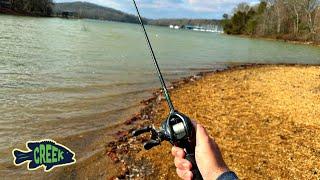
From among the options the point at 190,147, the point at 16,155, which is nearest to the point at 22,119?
the point at 16,155

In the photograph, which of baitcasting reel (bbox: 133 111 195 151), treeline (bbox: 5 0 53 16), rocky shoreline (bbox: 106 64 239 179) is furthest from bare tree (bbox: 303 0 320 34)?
baitcasting reel (bbox: 133 111 195 151)

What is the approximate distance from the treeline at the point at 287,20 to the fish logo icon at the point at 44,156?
85.8 m

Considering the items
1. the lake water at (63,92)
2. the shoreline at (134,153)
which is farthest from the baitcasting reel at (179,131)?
the lake water at (63,92)

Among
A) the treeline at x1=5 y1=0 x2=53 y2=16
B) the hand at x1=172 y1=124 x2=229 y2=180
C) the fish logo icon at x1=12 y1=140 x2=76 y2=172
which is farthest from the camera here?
the treeline at x1=5 y1=0 x2=53 y2=16

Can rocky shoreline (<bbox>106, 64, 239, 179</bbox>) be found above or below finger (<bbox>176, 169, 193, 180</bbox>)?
below

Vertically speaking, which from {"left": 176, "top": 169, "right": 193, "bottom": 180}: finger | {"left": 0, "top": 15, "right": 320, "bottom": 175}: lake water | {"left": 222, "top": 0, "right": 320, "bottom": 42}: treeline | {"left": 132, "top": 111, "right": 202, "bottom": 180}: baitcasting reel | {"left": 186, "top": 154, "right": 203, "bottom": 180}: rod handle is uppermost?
{"left": 222, "top": 0, "right": 320, "bottom": 42}: treeline

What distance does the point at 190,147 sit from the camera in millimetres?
2219

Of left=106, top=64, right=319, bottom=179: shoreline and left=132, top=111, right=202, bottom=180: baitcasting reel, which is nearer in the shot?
left=132, top=111, right=202, bottom=180: baitcasting reel

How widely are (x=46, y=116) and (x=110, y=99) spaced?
3.26 m

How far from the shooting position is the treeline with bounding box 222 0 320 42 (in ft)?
299

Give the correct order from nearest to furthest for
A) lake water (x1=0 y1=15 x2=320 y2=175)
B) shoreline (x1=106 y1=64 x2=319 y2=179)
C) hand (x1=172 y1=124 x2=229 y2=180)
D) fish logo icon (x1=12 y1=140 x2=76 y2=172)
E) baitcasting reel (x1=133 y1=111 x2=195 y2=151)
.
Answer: hand (x1=172 y1=124 x2=229 y2=180)
baitcasting reel (x1=133 y1=111 x2=195 y2=151)
fish logo icon (x1=12 y1=140 x2=76 y2=172)
shoreline (x1=106 y1=64 x2=319 y2=179)
lake water (x1=0 y1=15 x2=320 y2=175)

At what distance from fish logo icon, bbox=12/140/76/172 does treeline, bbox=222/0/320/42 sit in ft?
281

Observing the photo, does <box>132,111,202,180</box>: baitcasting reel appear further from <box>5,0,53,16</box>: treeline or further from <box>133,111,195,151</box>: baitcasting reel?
<box>5,0,53,16</box>: treeline

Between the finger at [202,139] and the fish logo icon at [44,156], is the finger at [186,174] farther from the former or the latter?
the fish logo icon at [44,156]
